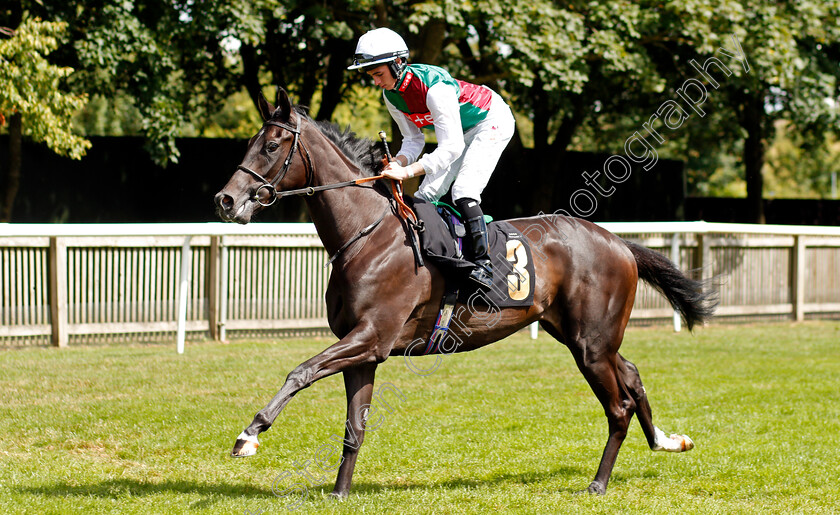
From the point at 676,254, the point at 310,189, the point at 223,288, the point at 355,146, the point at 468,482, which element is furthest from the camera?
the point at 676,254

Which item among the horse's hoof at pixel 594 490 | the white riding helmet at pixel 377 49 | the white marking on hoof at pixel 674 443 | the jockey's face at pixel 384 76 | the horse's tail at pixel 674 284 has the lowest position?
the horse's hoof at pixel 594 490

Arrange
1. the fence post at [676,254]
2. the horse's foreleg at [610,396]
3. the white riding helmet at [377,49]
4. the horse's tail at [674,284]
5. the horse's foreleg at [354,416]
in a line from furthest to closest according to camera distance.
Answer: the fence post at [676,254]
the horse's tail at [674,284]
the horse's foreleg at [610,396]
the horse's foreleg at [354,416]
the white riding helmet at [377,49]

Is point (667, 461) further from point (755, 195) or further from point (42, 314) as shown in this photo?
point (755, 195)

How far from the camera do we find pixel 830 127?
15.6 m

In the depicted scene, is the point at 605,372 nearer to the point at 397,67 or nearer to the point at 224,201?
the point at 397,67

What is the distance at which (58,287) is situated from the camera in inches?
404

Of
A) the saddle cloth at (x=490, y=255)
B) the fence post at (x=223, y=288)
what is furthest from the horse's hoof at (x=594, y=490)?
the fence post at (x=223, y=288)

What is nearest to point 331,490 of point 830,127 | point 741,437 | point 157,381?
point 741,437

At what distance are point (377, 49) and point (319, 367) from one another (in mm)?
1744

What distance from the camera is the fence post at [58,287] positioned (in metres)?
10.3

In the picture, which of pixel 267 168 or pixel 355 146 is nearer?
pixel 267 168

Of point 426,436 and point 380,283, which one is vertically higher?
point 380,283

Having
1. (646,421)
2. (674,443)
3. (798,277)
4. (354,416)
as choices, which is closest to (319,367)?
(354,416)

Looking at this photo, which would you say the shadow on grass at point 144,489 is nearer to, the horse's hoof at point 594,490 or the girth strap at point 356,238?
the girth strap at point 356,238
